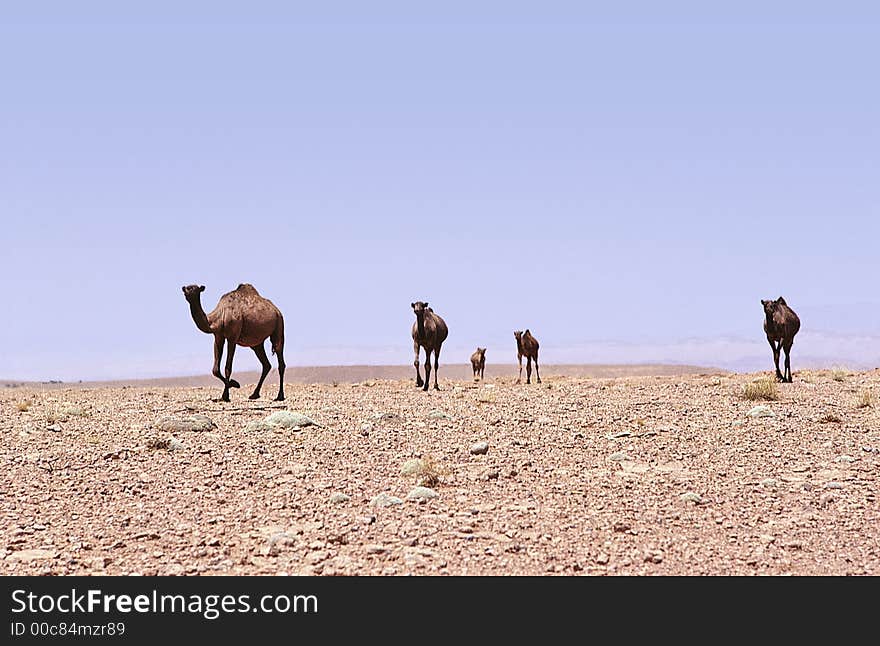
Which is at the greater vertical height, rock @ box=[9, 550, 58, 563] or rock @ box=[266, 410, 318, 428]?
rock @ box=[266, 410, 318, 428]

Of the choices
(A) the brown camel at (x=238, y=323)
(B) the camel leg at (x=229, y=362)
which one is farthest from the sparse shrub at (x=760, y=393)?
(B) the camel leg at (x=229, y=362)

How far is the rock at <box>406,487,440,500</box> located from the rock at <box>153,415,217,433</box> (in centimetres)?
522

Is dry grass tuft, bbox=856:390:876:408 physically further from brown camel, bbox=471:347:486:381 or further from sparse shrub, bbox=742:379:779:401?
brown camel, bbox=471:347:486:381

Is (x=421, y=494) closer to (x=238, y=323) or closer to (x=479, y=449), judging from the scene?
Answer: (x=479, y=449)

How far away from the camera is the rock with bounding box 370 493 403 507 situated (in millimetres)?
9414

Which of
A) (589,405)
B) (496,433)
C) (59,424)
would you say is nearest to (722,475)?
(496,433)

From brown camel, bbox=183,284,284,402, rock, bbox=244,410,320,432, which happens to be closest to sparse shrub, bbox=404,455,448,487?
rock, bbox=244,410,320,432

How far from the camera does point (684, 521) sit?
9.04 m

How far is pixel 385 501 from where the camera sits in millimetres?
9484

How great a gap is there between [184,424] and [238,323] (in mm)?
8147

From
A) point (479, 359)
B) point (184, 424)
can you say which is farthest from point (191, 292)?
point (479, 359)

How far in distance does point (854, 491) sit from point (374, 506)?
18.0ft

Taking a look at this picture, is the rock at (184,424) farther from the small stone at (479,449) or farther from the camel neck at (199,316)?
the camel neck at (199,316)
